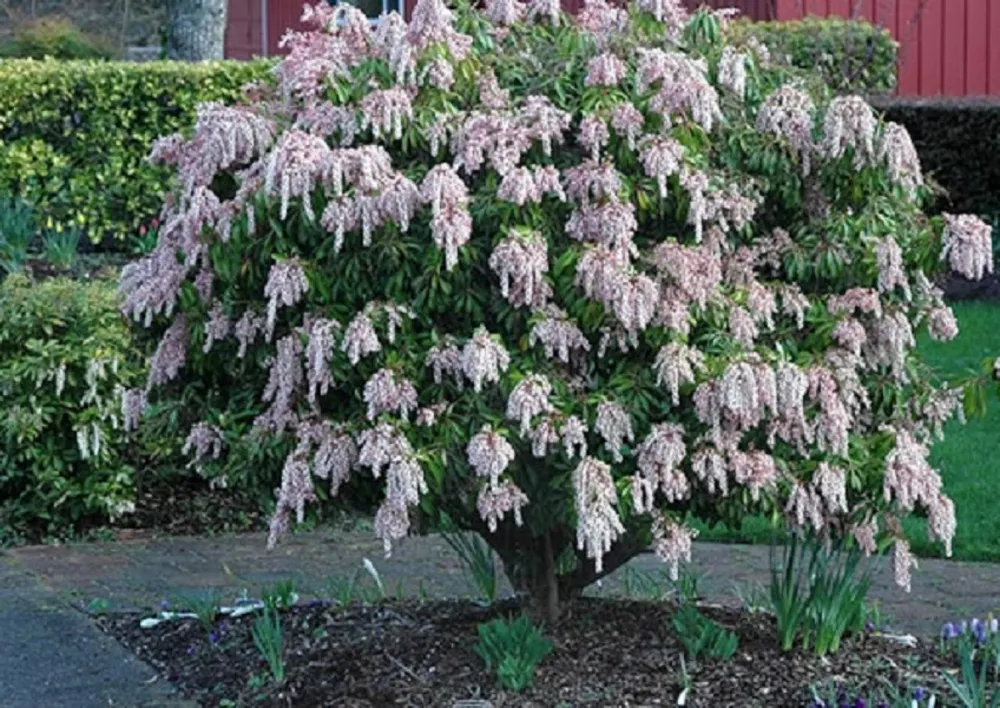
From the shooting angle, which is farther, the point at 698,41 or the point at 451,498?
the point at 698,41

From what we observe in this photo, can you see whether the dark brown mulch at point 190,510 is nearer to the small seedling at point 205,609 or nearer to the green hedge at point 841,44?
the small seedling at point 205,609

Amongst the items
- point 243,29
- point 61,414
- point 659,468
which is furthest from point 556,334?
point 243,29

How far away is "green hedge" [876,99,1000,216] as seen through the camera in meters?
13.9

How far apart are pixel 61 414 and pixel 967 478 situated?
4.18m

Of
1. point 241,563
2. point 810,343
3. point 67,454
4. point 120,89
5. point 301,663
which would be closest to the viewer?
point 810,343

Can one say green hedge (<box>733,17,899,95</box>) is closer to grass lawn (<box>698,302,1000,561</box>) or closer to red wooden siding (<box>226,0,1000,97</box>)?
red wooden siding (<box>226,0,1000,97</box>)

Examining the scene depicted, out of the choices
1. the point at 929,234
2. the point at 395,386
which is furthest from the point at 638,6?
the point at 395,386

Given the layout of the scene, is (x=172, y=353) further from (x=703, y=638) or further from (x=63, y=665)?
(x=703, y=638)

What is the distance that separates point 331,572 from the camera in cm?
763

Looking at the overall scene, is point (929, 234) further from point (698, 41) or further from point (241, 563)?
point (241, 563)

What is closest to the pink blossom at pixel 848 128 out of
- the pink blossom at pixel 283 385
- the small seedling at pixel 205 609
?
the pink blossom at pixel 283 385

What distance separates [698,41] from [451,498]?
1.58m

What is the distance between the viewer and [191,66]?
11.6m

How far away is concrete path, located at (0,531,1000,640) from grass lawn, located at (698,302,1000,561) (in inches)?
5.3
